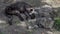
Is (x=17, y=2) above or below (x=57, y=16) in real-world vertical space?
above

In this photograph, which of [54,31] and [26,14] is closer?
[54,31]

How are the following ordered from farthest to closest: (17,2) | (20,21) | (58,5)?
(58,5), (17,2), (20,21)

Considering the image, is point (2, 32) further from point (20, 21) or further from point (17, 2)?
point (17, 2)

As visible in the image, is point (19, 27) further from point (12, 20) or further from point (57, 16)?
point (57, 16)

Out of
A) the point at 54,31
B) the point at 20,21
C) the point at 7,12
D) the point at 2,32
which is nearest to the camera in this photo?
the point at 2,32

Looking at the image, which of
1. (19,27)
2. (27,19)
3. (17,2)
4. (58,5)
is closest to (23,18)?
(27,19)

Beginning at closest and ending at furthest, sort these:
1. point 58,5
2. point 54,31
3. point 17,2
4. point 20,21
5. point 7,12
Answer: point 54,31
point 20,21
point 7,12
point 17,2
point 58,5

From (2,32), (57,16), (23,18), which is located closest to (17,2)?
(23,18)

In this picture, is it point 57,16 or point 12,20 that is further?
point 57,16

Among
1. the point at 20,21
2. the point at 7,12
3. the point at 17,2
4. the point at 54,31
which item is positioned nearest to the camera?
the point at 54,31
